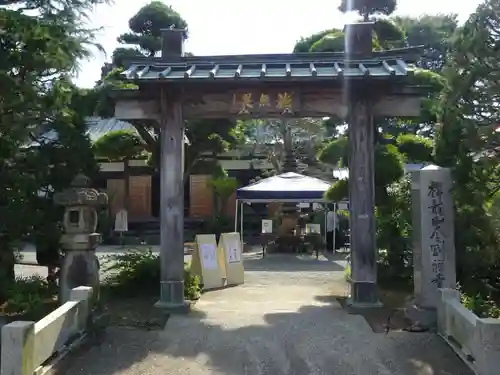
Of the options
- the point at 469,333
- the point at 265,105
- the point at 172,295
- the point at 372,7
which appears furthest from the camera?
the point at 372,7

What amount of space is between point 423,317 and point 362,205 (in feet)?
6.83

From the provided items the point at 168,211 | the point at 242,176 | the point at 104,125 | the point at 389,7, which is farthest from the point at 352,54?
the point at 104,125

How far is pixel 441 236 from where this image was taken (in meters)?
8.15

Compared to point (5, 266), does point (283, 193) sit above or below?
above

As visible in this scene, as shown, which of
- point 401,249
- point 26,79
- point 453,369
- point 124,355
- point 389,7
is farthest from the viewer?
point 389,7

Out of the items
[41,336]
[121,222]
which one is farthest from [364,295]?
[121,222]

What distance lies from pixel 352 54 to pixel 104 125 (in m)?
21.4

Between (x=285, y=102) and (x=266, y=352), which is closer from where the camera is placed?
(x=266, y=352)

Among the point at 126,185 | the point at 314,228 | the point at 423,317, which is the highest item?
the point at 126,185

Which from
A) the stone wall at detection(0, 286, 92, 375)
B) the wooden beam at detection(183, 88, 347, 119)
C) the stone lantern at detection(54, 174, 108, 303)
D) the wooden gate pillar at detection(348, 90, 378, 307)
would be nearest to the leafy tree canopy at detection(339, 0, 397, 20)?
the wooden beam at detection(183, 88, 347, 119)

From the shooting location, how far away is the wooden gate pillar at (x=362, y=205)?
897cm

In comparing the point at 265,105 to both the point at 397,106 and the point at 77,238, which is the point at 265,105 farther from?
the point at 77,238

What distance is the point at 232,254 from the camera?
1266 centimetres

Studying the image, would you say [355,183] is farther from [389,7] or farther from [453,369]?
[389,7]
